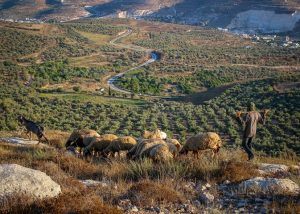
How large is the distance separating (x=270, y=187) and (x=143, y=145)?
514 cm

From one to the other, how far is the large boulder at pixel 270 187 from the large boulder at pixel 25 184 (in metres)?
3.37

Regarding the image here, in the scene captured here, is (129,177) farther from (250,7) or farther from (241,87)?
(250,7)

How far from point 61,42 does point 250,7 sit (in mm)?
86499

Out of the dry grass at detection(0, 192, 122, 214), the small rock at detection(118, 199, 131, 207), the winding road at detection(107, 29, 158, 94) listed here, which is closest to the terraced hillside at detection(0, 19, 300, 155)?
the winding road at detection(107, 29, 158, 94)

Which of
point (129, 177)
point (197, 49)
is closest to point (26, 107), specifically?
point (129, 177)

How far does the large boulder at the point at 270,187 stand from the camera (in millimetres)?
6869

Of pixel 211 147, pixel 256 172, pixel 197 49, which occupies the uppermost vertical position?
pixel 256 172

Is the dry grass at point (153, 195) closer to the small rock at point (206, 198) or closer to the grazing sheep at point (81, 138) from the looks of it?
the small rock at point (206, 198)

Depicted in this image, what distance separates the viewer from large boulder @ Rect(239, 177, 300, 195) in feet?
22.5

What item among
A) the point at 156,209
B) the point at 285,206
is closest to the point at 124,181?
the point at 156,209

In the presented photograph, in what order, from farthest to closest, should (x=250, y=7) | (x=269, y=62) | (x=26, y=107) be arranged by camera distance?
(x=250, y=7) → (x=269, y=62) → (x=26, y=107)

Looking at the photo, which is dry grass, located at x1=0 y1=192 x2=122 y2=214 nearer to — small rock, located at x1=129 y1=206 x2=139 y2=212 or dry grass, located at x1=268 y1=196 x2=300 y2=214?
small rock, located at x1=129 y1=206 x2=139 y2=212

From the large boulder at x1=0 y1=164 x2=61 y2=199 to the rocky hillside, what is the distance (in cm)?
12347

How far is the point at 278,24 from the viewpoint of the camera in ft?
432
